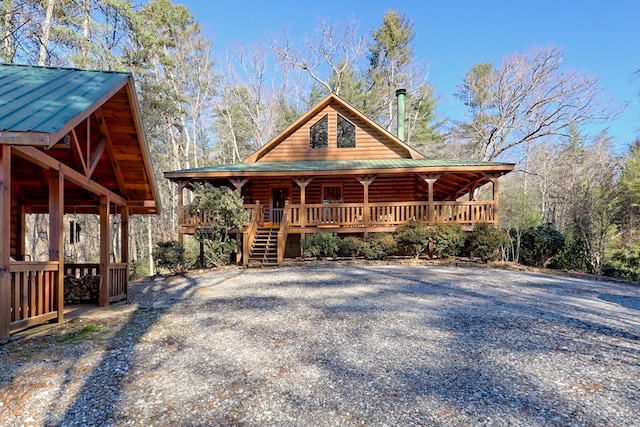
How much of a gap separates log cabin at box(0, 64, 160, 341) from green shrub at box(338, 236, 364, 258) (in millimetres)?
6562

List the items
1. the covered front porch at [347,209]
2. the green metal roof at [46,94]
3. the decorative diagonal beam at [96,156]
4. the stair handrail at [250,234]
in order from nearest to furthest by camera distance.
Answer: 1. the green metal roof at [46,94]
2. the decorative diagonal beam at [96,156]
3. the stair handrail at [250,234]
4. the covered front porch at [347,209]

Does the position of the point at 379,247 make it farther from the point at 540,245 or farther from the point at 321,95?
the point at 321,95

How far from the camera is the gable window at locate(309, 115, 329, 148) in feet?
57.3

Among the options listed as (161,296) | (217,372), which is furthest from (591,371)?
(161,296)

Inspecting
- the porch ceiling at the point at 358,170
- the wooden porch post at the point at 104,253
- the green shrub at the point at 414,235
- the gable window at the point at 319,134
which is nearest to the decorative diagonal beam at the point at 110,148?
the wooden porch post at the point at 104,253

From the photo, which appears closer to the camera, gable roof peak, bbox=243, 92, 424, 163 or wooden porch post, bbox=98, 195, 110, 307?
wooden porch post, bbox=98, 195, 110, 307

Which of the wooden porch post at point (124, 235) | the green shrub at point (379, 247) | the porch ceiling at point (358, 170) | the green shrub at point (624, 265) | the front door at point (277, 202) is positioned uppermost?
the porch ceiling at point (358, 170)

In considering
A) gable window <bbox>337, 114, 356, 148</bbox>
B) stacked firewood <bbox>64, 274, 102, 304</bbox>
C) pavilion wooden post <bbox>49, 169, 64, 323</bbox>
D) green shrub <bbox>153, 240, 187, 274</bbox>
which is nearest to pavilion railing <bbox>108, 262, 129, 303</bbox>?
stacked firewood <bbox>64, 274, 102, 304</bbox>

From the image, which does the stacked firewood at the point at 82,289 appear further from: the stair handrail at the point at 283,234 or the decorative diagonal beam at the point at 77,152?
the stair handrail at the point at 283,234

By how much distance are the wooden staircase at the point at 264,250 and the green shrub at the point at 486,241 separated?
7151 millimetres

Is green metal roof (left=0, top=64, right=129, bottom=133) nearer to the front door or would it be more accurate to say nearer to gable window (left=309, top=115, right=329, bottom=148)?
the front door

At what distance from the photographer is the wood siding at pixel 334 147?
1691cm

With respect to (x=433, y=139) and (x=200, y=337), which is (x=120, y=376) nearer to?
(x=200, y=337)

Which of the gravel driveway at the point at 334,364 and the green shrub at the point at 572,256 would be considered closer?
the gravel driveway at the point at 334,364
